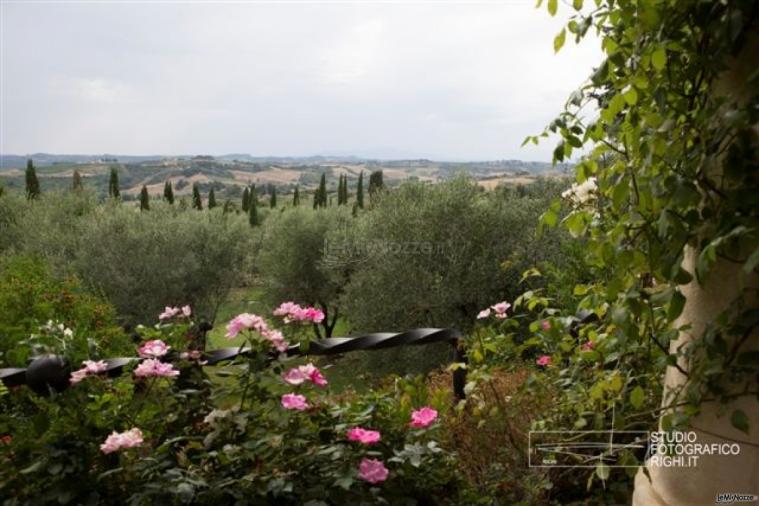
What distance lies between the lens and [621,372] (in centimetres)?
187

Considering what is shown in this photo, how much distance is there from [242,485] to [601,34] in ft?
5.51

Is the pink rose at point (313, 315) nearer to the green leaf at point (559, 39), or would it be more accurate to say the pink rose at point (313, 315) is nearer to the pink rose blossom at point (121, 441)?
the pink rose blossom at point (121, 441)

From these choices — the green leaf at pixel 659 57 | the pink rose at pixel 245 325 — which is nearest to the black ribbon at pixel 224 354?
the pink rose at pixel 245 325

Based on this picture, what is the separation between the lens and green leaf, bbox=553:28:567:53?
155 cm

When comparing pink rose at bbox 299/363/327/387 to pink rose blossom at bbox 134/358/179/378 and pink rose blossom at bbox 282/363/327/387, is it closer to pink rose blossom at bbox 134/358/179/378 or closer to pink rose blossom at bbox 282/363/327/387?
pink rose blossom at bbox 282/363/327/387

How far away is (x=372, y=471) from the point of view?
5.66 ft

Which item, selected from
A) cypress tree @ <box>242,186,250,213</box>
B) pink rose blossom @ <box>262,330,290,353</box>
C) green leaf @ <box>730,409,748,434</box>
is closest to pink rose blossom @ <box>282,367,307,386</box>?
pink rose blossom @ <box>262,330,290,353</box>

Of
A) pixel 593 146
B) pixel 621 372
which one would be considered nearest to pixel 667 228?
pixel 593 146

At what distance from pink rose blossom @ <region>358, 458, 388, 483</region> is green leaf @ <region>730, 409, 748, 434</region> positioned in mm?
952

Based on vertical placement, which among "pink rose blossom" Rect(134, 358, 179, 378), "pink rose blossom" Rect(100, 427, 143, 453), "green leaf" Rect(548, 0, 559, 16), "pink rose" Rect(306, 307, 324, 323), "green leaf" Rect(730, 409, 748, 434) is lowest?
"pink rose blossom" Rect(100, 427, 143, 453)

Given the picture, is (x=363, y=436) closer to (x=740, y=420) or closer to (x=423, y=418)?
(x=423, y=418)

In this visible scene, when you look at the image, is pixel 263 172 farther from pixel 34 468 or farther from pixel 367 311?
pixel 34 468

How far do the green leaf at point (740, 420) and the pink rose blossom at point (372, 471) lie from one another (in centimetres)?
95

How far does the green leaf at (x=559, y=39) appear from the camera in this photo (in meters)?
1.55
